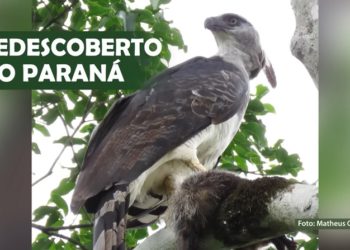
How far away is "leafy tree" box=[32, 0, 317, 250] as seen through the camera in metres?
3.40

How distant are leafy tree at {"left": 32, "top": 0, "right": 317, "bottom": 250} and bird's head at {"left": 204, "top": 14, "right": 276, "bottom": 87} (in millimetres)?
107

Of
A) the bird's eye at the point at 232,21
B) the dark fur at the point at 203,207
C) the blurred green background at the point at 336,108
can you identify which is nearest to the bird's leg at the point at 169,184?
the dark fur at the point at 203,207

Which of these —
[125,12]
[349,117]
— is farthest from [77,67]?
[349,117]

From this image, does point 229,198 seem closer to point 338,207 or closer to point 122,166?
point 122,166

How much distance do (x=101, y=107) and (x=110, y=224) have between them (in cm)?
71

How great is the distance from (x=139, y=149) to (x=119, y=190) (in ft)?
0.64

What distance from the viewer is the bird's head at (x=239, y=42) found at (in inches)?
140

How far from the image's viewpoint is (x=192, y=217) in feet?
8.81

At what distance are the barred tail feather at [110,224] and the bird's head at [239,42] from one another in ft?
2.79

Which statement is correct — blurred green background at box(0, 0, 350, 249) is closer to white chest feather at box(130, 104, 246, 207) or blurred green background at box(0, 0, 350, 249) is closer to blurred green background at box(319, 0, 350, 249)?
blurred green background at box(319, 0, 350, 249)
